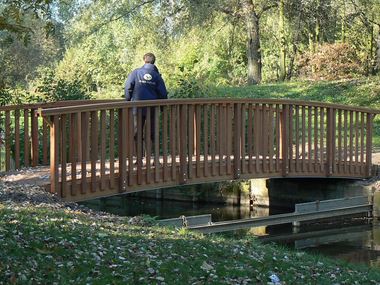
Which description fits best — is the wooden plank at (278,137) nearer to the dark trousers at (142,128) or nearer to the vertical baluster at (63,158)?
the dark trousers at (142,128)

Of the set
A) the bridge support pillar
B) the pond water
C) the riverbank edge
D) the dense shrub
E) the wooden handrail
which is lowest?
the pond water

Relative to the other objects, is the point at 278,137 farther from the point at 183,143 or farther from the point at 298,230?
the point at 183,143

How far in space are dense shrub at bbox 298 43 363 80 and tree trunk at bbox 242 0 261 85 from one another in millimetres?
2422

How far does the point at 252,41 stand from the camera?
2916 centimetres

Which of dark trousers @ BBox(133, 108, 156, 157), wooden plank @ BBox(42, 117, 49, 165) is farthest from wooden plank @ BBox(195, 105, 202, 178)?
wooden plank @ BBox(42, 117, 49, 165)

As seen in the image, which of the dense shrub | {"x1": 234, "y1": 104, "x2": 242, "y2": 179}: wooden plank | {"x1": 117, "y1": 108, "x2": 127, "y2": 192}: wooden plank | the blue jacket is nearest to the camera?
{"x1": 117, "y1": 108, "x2": 127, "y2": 192}: wooden plank

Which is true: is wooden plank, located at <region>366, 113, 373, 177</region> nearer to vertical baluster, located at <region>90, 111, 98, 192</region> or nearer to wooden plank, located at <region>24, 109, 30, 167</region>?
vertical baluster, located at <region>90, 111, 98, 192</region>

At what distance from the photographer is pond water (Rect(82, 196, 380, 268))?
1099 cm

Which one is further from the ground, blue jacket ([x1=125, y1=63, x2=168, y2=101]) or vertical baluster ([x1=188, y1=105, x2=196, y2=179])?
blue jacket ([x1=125, y1=63, x2=168, y2=101])

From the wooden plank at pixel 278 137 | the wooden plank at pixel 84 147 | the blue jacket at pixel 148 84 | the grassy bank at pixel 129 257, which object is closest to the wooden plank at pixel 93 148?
the wooden plank at pixel 84 147

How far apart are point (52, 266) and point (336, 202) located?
27.7 ft

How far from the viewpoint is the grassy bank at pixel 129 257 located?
5535 mm

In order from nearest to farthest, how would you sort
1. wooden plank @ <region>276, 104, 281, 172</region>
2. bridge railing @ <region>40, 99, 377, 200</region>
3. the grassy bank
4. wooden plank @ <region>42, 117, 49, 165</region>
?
the grassy bank
bridge railing @ <region>40, 99, 377, 200</region>
wooden plank @ <region>42, 117, 49, 165</region>
wooden plank @ <region>276, 104, 281, 172</region>

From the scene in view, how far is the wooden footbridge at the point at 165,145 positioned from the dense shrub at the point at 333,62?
13491 millimetres
